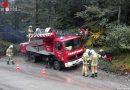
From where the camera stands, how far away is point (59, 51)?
2547cm

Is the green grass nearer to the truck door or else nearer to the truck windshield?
the truck windshield

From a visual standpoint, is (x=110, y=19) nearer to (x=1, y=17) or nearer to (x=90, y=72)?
(x=90, y=72)

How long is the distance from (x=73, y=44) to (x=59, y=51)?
1.06m

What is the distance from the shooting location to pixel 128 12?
2953 centimetres

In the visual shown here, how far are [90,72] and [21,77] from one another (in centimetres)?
442

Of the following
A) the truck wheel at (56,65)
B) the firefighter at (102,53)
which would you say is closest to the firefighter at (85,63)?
the truck wheel at (56,65)

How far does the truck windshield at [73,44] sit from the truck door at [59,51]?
377mm

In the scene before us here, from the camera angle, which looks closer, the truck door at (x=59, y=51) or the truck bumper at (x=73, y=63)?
the truck bumper at (x=73, y=63)

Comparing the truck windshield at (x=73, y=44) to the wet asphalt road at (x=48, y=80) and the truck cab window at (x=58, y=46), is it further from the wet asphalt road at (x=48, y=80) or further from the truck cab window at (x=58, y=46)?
the wet asphalt road at (x=48, y=80)

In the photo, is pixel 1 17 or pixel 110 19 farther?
pixel 1 17

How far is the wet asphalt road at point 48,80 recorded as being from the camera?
20.9 metres

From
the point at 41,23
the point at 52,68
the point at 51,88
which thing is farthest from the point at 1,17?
the point at 51,88

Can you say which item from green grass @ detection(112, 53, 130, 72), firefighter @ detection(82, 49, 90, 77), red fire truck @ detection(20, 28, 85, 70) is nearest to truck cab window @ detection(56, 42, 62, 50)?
red fire truck @ detection(20, 28, 85, 70)

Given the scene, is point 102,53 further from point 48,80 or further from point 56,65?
point 48,80
